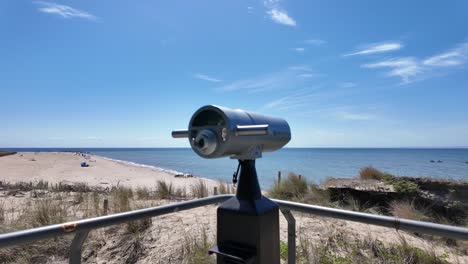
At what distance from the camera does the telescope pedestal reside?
1.18 metres

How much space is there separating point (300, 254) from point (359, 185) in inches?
205

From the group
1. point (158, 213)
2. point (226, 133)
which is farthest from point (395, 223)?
point (158, 213)

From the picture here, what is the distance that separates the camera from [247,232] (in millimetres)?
1198

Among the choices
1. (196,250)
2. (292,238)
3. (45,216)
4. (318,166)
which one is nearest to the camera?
(292,238)

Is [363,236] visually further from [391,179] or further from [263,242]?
[391,179]

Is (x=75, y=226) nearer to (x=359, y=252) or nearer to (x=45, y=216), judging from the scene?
(x=359, y=252)

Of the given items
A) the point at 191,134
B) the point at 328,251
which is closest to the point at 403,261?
the point at 328,251

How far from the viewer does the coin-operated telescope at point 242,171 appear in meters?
1.06

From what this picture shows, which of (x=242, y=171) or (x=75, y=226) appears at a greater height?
(x=242, y=171)

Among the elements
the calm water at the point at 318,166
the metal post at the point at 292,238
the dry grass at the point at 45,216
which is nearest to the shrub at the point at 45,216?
the dry grass at the point at 45,216

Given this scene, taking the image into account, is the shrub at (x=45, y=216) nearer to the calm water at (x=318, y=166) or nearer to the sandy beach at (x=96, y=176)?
the sandy beach at (x=96, y=176)

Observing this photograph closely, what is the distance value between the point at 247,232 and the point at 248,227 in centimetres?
2

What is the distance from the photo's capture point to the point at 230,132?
1028 mm

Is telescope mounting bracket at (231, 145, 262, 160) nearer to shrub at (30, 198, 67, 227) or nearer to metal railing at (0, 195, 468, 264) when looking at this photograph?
metal railing at (0, 195, 468, 264)
